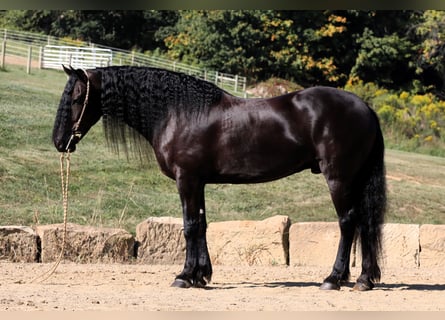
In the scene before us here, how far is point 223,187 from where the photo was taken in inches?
580

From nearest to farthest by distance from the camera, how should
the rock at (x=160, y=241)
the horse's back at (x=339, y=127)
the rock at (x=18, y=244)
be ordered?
the horse's back at (x=339, y=127) < the rock at (x=18, y=244) < the rock at (x=160, y=241)

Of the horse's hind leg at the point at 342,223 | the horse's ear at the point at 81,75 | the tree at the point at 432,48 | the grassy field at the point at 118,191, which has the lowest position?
the grassy field at the point at 118,191

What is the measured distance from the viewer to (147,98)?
296 inches

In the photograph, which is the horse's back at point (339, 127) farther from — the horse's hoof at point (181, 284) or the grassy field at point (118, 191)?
the grassy field at point (118, 191)

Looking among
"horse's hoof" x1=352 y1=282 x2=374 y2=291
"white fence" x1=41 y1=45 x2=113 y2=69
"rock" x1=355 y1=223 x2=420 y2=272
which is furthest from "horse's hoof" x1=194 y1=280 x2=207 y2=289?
"white fence" x1=41 y1=45 x2=113 y2=69

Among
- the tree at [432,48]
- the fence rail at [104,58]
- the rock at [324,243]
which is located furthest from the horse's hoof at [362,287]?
the tree at [432,48]

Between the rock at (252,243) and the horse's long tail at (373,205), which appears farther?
the rock at (252,243)

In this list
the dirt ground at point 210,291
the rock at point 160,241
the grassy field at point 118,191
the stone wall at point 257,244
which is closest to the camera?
the dirt ground at point 210,291

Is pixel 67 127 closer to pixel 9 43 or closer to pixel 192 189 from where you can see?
pixel 192 189

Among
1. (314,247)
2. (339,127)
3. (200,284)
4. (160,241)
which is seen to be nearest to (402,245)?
(314,247)

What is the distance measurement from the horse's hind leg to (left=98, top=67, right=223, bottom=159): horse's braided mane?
1428 millimetres

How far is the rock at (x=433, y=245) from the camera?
9.62 meters

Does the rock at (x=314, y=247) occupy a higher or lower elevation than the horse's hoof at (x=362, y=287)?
lower

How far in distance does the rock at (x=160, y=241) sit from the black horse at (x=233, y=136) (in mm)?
1868
